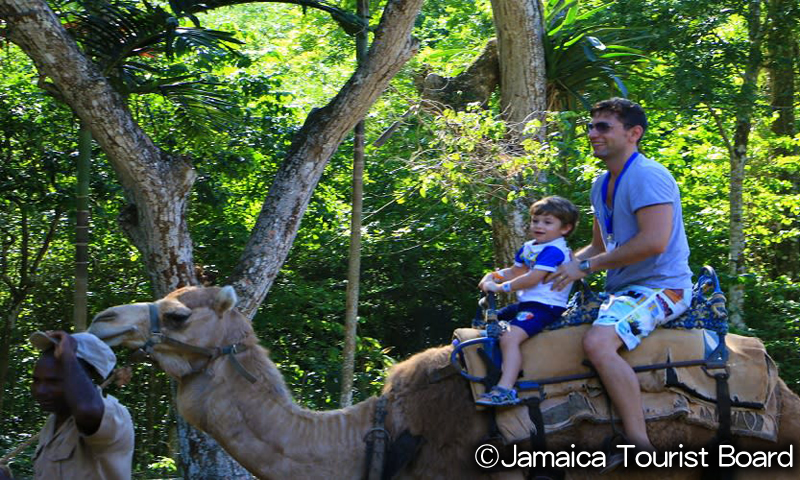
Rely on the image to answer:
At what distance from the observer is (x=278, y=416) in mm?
4930

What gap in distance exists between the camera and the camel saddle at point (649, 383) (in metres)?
4.90

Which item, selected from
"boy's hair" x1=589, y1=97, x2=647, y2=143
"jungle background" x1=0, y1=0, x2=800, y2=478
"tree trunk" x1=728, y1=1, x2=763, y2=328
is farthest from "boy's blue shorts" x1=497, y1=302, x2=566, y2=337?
"tree trunk" x1=728, y1=1, x2=763, y2=328

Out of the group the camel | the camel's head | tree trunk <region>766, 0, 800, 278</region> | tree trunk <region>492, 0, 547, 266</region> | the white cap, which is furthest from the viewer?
tree trunk <region>766, 0, 800, 278</region>

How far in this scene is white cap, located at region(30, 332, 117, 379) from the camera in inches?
170

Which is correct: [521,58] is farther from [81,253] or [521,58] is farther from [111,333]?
[111,333]

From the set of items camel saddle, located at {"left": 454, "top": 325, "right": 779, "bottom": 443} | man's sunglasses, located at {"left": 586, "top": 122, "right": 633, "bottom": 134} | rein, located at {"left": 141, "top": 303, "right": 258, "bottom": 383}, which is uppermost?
man's sunglasses, located at {"left": 586, "top": 122, "right": 633, "bottom": 134}

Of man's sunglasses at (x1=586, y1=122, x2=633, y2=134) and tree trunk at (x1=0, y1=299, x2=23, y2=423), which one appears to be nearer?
man's sunglasses at (x1=586, y1=122, x2=633, y2=134)

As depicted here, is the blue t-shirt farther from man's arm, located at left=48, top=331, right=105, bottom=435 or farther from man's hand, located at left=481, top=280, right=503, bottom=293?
man's arm, located at left=48, top=331, right=105, bottom=435

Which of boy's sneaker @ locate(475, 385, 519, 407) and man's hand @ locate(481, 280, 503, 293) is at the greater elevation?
man's hand @ locate(481, 280, 503, 293)

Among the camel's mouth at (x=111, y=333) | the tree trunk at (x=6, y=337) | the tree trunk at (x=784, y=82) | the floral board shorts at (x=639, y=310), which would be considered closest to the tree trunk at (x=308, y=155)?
the camel's mouth at (x=111, y=333)

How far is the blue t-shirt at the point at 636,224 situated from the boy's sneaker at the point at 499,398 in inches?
39.4

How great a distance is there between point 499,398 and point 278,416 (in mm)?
1157

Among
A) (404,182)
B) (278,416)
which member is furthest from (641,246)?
(404,182)

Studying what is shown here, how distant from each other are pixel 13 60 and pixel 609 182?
1058 cm
